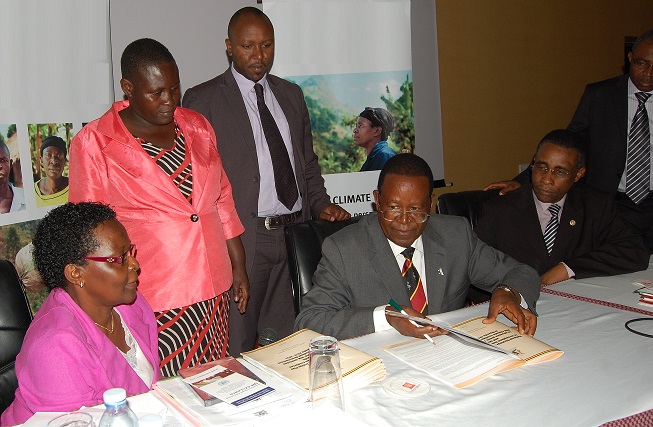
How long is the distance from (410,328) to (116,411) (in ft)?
3.25

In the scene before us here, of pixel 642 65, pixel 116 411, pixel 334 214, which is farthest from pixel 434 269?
pixel 642 65

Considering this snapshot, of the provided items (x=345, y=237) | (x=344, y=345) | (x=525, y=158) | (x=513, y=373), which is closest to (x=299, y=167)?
(x=345, y=237)

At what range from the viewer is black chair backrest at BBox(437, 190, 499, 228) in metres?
3.14

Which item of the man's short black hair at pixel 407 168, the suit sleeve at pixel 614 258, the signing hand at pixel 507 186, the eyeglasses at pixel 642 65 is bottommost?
the suit sleeve at pixel 614 258

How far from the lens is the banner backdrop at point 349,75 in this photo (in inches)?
158

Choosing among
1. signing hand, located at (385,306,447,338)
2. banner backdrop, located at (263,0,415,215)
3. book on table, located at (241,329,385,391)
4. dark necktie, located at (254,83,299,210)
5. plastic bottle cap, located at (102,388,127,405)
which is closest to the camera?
plastic bottle cap, located at (102,388,127,405)

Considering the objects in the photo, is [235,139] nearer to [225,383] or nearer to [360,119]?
[360,119]

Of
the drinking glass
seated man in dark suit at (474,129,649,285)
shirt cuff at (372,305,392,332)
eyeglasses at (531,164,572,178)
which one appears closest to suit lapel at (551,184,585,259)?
seated man in dark suit at (474,129,649,285)

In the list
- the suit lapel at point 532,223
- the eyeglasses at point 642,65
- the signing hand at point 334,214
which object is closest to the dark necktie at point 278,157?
the signing hand at point 334,214

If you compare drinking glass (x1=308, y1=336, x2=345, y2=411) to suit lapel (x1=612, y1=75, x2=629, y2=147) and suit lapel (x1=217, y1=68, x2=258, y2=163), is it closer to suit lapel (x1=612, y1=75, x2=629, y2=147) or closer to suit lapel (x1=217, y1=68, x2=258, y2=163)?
suit lapel (x1=217, y1=68, x2=258, y2=163)

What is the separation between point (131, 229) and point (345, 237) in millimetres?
788

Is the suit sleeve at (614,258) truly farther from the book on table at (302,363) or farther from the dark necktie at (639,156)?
the book on table at (302,363)

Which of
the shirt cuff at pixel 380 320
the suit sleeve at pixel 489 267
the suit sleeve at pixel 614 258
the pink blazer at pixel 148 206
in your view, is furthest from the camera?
the suit sleeve at pixel 614 258

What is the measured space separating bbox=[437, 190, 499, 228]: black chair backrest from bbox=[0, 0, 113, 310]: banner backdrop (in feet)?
5.84
